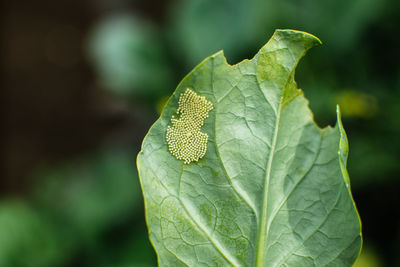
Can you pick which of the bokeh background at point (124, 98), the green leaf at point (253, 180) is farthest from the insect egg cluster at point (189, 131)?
the bokeh background at point (124, 98)

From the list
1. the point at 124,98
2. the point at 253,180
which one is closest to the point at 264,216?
the point at 253,180

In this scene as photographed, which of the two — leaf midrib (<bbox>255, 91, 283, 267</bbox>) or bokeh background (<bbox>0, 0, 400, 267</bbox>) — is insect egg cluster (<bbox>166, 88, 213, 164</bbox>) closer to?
leaf midrib (<bbox>255, 91, 283, 267</bbox>)

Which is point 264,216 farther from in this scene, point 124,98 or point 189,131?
point 124,98

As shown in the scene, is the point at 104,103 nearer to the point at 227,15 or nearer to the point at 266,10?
the point at 227,15

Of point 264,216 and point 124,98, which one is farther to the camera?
point 124,98

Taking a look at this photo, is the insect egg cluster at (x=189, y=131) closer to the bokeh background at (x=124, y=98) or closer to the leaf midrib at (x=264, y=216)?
the leaf midrib at (x=264, y=216)

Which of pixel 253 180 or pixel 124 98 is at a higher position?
pixel 253 180

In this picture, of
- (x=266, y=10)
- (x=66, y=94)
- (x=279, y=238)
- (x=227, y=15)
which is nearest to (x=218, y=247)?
(x=279, y=238)
